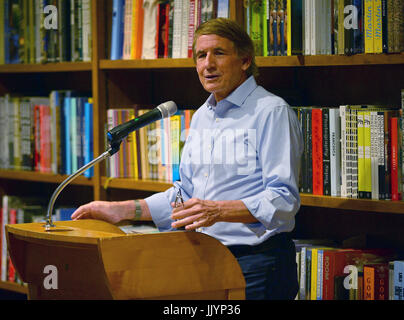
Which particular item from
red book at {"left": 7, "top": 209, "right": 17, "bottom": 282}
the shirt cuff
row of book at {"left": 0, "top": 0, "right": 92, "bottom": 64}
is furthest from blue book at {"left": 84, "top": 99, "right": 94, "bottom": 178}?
the shirt cuff

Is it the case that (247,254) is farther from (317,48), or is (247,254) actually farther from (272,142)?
(317,48)

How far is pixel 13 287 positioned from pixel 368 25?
6.61 feet

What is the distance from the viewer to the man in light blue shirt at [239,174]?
1.74 m

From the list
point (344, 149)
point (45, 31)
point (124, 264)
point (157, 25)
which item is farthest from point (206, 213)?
point (45, 31)

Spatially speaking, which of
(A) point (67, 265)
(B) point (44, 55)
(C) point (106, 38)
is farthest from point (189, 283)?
(B) point (44, 55)

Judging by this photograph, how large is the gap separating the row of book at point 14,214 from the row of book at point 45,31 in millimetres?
665

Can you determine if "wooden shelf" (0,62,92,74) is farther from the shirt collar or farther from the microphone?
the microphone

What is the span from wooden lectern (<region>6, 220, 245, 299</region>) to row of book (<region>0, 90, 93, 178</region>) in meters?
1.08

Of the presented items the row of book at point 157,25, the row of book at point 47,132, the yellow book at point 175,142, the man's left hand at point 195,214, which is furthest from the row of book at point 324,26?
the row of book at point 47,132

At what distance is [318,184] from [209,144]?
1.38 feet

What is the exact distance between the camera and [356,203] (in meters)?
2.08

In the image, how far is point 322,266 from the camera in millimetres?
2186

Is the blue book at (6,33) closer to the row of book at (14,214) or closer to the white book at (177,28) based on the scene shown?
the row of book at (14,214)

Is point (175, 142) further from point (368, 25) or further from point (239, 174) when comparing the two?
point (368, 25)
